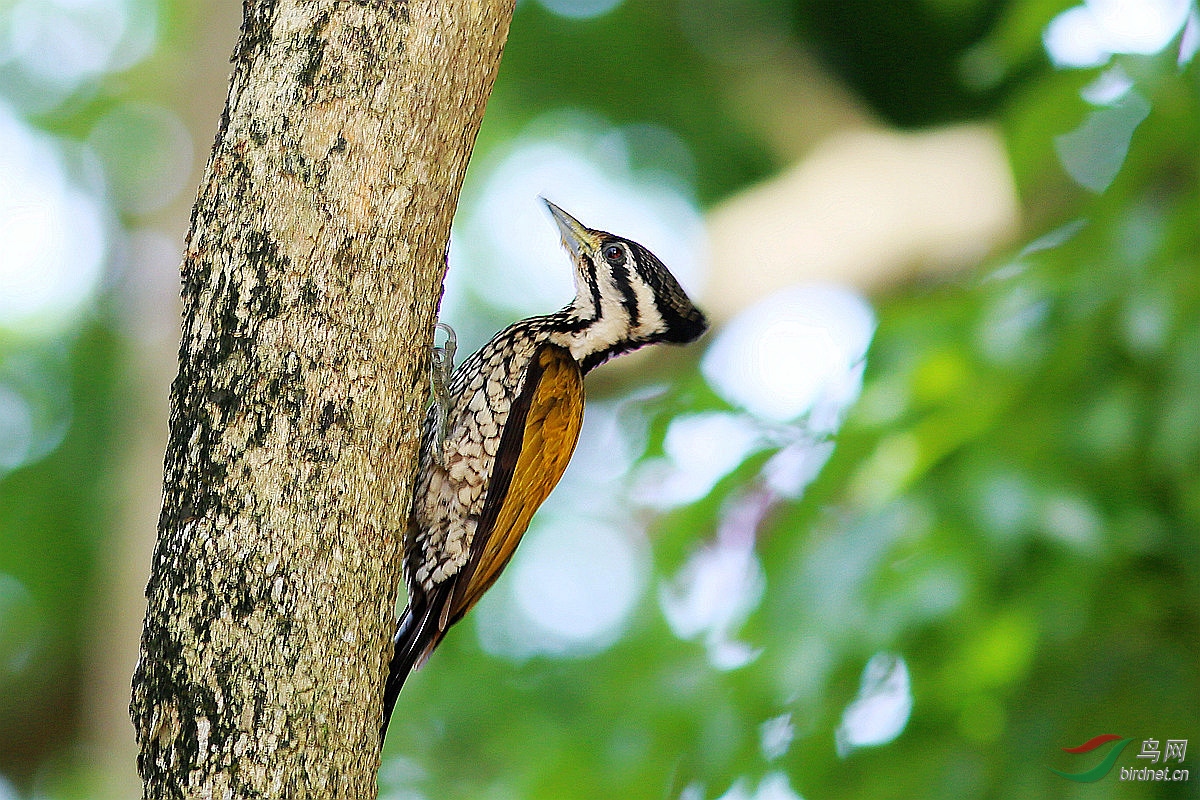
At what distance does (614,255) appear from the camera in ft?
11.9

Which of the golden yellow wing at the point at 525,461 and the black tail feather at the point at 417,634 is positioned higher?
the golden yellow wing at the point at 525,461

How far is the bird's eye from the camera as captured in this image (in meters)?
3.60

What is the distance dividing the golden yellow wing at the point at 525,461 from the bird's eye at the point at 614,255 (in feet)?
1.25

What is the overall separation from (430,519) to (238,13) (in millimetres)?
4155

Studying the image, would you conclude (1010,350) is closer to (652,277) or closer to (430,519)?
(652,277)

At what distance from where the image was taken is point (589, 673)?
5.58 m

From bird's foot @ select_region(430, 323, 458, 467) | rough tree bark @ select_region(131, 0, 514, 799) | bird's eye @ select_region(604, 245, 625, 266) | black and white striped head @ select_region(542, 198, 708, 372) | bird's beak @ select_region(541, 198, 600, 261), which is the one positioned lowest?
rough tree bark @ select_region(131, 0, 514, 799)

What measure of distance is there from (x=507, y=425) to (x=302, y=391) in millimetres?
1286

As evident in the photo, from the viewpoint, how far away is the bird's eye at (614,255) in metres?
3.60

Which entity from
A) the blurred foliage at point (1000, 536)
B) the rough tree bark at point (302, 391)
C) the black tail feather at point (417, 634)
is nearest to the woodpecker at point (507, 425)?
the black tail feather at point (417, 634)

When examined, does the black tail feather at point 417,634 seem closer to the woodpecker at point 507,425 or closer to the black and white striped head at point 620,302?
the woodpecker at point 507,425

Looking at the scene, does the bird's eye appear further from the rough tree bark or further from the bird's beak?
the rough tree bark

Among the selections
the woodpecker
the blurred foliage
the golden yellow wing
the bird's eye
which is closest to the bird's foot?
the woodpecker

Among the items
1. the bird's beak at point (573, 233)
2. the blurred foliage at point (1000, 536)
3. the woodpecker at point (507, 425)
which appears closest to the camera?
the blurred foliage at point (1000, 536)
